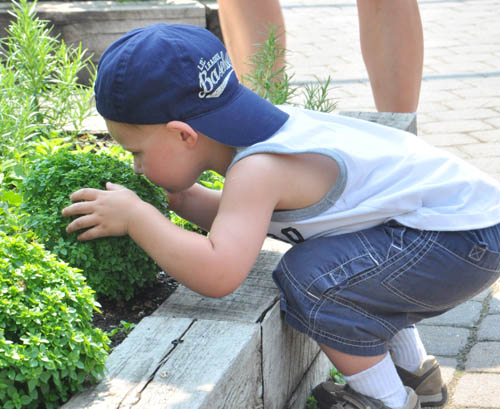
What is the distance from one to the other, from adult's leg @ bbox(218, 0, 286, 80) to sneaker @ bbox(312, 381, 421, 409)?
173 centimetres

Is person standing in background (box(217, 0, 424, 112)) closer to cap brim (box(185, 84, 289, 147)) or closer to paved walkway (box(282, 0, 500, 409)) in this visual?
paved walkway (box(282, 0, 500, 409))

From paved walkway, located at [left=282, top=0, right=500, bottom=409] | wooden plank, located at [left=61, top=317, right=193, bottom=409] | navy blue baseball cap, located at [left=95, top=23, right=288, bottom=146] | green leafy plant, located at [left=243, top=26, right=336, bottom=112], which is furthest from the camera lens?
green leafy plant, located at [left=243, top=26, right=336, bottom=112]

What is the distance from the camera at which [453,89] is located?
655cm

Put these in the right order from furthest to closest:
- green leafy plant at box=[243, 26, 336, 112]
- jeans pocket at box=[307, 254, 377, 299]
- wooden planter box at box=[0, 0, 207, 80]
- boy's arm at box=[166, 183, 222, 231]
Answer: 1. wooden planter box at box=[0, 0, 207, 80]
2. green leafy plant at box=[243, 26, 336, 112]
3. boy's arm at box=[166, 183, 222, 231]
4. jeans pocket at box=[307, 254, 377, 299]

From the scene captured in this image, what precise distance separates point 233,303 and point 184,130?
0.53 metres

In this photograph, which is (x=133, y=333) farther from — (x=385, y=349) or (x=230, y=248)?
(x=385, y=349)

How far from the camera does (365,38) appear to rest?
3816 millimetres

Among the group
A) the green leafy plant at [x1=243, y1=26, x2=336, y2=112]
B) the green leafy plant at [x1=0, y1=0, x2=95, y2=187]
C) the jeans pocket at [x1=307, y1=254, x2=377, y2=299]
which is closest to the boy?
the jeans pocket at [x1=307, y1=254, x2=377, y2=299]

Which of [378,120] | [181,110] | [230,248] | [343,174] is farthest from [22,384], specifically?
[378,120]

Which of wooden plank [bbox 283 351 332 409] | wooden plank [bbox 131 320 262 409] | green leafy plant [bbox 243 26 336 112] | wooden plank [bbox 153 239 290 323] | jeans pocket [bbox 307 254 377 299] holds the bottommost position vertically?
wooden plank [bbox 283 351 332 409]

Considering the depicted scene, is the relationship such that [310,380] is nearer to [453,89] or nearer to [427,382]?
[427,382]

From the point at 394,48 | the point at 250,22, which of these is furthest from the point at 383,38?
the point at 250,22

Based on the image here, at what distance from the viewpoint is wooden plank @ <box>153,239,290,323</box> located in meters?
2.24

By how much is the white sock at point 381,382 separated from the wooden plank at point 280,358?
214 mm
